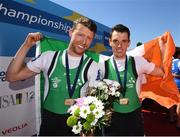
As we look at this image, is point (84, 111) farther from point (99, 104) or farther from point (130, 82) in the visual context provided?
point (130, 82)

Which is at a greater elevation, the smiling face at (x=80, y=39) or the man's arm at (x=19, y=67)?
the smiling face at (x=80, y=39)

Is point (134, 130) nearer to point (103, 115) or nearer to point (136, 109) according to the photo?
point (136, 109)

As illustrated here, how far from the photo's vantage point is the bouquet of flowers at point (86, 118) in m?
1.83

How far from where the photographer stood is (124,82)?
2.84m

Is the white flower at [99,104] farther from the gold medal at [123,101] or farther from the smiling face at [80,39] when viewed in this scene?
the gold medal at [123,101]

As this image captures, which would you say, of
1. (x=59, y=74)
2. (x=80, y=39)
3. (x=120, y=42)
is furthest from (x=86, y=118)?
(x=120, y=42)

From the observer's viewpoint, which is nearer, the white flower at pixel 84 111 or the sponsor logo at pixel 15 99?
the white flower at pixel 84 111

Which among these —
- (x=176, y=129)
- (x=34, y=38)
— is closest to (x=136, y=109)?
(x=34, y=38)

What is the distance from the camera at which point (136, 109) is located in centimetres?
289

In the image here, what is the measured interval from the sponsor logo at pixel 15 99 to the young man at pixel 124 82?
4.24 ft

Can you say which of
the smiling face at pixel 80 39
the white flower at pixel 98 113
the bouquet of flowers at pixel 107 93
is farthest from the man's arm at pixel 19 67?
the white flower at pixel 98 113

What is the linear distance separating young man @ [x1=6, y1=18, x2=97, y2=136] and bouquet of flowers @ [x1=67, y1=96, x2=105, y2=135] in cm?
64

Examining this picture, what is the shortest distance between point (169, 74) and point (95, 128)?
2.23m

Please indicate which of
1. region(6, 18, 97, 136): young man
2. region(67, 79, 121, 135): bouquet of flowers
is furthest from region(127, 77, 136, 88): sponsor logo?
region(67, 79, 121, 135): bouquet of flowers
